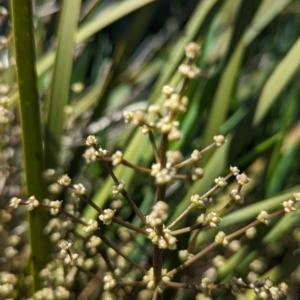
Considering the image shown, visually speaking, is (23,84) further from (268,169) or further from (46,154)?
(268,169)

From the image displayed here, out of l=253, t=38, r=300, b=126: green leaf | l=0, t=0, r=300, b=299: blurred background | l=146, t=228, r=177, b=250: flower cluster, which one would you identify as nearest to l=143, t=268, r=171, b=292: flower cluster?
l=146, t=228, r=177, b=250: flower cluster

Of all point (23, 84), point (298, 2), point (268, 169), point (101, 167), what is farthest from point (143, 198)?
point (298, 2)

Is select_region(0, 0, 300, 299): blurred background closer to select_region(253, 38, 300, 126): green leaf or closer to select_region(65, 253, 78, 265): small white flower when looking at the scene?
select_region(253, 38, 300, 126): green leaf

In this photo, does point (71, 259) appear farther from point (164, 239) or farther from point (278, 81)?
point (278, 81)

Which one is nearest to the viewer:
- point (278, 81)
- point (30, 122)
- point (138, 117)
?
point (138, 117)

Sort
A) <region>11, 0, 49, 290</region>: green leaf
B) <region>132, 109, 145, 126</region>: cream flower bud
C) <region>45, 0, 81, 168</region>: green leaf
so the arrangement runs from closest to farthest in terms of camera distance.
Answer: <region>132, 109, 145, 126</region>: cream flower bud, <region>11, 0, 49, 290</region>: green leaf, <region>45, 0, 81, 168</region>: green leaf

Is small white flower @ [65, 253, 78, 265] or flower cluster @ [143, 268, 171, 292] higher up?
small white flower @ [65, 253, 78, 265]

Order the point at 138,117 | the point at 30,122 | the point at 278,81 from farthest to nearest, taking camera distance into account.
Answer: the point at 278,81
the point at 30,122
the point at 138,117

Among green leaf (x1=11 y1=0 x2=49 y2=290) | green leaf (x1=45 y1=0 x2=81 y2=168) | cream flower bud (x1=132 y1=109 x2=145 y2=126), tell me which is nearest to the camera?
cream flower bud (x1=132 y1=109 x2=145 y2=126)

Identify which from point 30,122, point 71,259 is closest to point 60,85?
point 30,122

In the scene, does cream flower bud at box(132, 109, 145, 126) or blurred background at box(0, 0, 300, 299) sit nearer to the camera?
cream flower bud at box(132, 109, 145, 126)

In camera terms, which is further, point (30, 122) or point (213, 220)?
point (30, 122)

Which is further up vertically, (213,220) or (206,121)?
(206,121)
